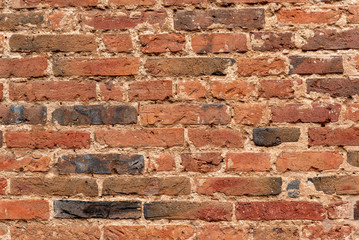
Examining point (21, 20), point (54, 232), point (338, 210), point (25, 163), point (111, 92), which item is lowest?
point (54, 232)

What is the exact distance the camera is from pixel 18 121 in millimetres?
1170

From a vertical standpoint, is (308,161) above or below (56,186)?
above

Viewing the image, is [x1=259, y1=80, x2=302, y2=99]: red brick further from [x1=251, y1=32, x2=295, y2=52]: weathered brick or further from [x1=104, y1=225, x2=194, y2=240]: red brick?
[x1=104, y1=225, x2=194, y2=240]: red brick

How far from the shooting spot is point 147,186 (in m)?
1.16

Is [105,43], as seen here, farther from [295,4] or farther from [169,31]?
[295,4]

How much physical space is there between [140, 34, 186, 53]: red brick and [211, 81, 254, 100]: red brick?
7.6 inches

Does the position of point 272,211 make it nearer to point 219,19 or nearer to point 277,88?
point 277,88

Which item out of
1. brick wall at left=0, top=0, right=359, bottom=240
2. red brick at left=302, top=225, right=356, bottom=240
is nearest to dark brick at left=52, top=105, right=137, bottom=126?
brick wall at left=0, top=0, right=359, bottom=240

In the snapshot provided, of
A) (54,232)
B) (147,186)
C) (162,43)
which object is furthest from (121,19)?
(54,232)

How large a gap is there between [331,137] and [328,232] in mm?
352

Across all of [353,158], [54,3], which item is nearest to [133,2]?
[54,3]

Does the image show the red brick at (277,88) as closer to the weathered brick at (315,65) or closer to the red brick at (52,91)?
the weathered brick at (315,65)

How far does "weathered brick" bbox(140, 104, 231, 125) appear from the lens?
1.15 metres

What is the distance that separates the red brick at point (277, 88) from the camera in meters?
1.14
